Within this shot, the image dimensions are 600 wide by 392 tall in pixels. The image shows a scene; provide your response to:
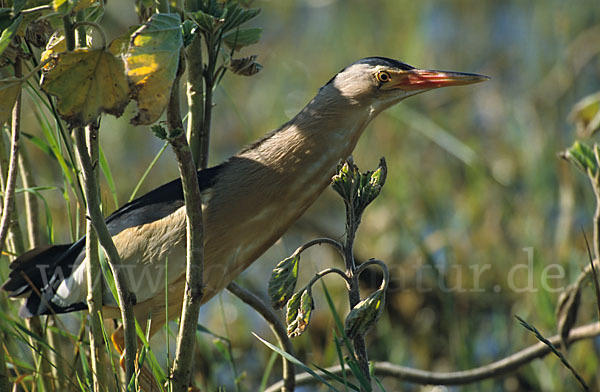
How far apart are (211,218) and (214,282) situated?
0.32 feet

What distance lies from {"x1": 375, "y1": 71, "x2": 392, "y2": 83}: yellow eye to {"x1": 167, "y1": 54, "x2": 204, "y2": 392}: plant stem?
0.48 m

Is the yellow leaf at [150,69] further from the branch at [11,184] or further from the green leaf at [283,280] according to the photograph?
the branch at [11,184]

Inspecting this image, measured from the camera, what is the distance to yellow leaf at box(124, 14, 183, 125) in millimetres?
774

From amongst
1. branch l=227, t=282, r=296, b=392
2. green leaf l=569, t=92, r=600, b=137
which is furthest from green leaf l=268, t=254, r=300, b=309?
green leaf l=569, t=92, r=600, b=137

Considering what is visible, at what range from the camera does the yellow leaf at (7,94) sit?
82 centimetres

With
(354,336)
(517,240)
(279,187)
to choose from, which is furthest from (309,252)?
(354,336)

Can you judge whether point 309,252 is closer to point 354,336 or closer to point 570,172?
point 570,172

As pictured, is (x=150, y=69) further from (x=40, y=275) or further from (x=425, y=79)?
(x=40, y=275)

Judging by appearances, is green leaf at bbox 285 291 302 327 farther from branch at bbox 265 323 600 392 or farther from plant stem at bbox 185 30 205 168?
branch at bbox 265 323 600 392

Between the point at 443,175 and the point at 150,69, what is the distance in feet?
6.86

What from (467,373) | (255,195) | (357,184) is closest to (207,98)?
(255,195)

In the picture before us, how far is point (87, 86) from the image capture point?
0.78m

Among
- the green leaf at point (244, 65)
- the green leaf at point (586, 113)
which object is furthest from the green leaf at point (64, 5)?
the green leaf at point (586, 113)

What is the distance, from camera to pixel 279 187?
4.20 feet
